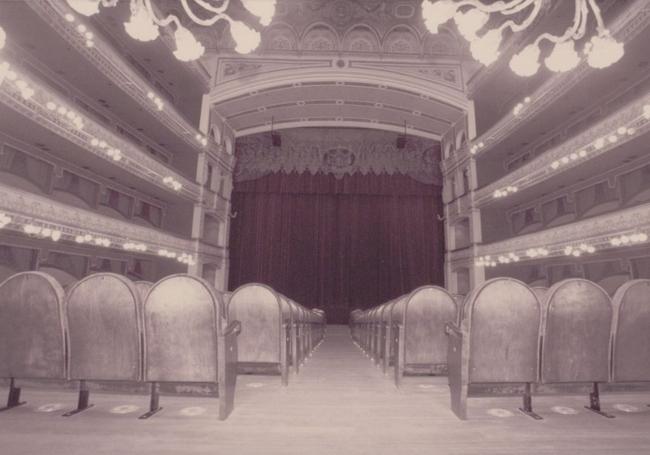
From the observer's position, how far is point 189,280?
8.49 ft

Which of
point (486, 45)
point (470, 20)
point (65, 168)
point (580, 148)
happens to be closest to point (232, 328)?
point (470, 20)

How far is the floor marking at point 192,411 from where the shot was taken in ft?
8.50

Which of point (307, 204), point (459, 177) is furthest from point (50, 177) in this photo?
point (459, 177)

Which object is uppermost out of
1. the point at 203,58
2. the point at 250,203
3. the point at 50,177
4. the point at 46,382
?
the point at 203,58

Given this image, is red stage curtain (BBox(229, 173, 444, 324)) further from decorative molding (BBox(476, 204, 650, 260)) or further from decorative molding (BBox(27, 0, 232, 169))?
decorative molding (BBox(476, 204, 650, 260))

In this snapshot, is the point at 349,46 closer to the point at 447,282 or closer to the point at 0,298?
the point at 447,282

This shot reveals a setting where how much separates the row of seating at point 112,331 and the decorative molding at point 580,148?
358 inches

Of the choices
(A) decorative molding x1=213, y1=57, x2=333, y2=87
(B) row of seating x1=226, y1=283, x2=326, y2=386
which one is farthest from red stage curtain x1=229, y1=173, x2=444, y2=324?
(B) row of seating x1=226, y1=283, x2=326, y2=386

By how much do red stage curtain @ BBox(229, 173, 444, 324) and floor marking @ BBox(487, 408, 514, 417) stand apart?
14588mm

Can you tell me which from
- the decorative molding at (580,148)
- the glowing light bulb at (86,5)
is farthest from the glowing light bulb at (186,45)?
the decorative molding at (580,148)

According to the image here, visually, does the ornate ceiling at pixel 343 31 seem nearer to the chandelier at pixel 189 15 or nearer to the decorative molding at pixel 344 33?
the decorative molding at pixel 344 33

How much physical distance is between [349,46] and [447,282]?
31.9 feet

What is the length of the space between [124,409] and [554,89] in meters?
11.8

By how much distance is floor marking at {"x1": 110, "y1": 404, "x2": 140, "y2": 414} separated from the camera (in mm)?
2621
